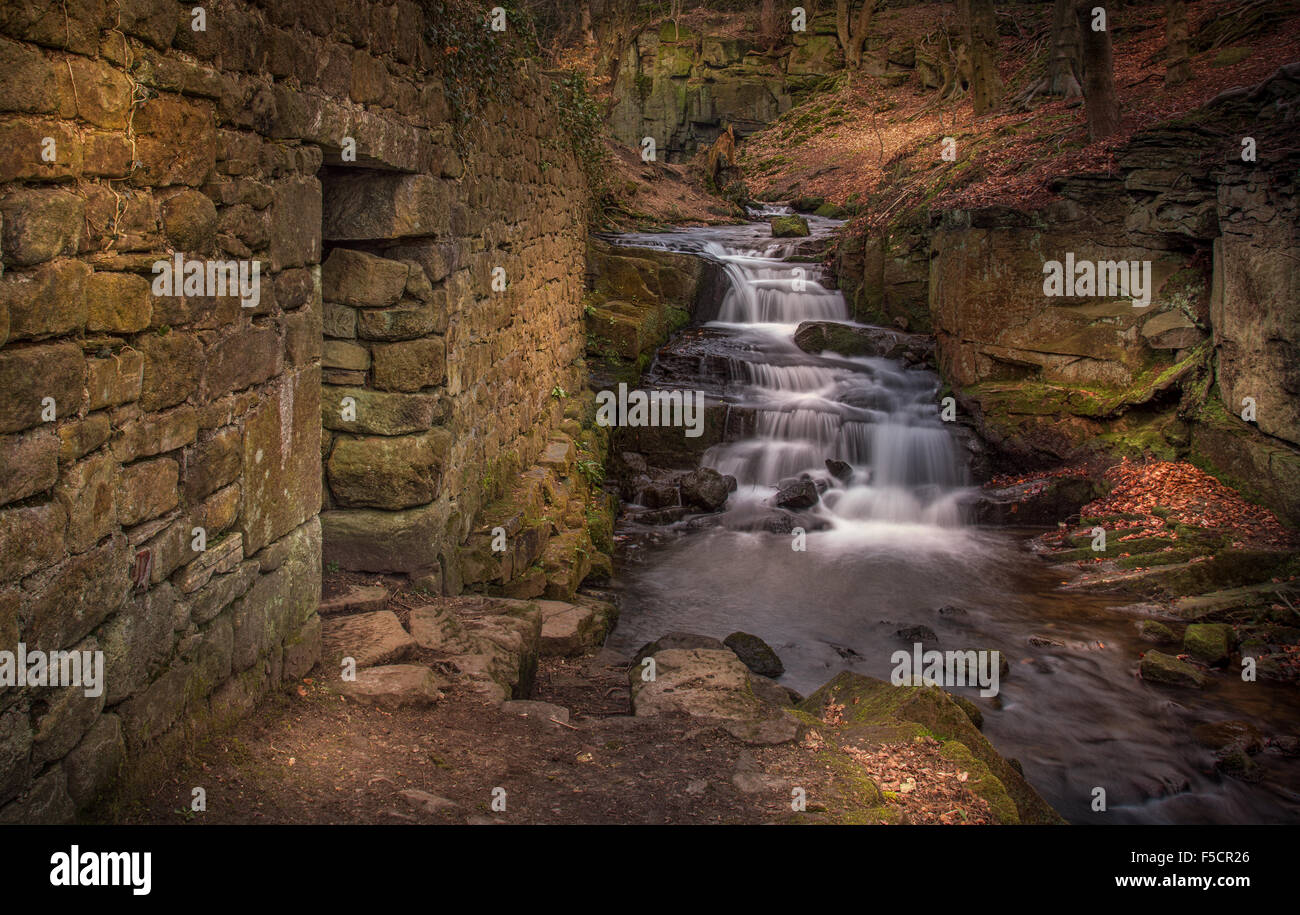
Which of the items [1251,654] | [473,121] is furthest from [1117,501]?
[473,121]

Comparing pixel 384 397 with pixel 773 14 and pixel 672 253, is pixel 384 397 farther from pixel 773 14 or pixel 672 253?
pixel 773 14

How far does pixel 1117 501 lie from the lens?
1091 centimetres

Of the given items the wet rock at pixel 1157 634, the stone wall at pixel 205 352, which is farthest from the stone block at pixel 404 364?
the wet rock at pixel 1157 634

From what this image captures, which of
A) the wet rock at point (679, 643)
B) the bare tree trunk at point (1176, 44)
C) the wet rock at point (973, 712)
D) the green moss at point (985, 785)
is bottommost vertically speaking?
the wet rock at point (973, 712)

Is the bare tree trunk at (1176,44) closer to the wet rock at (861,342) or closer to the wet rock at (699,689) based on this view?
the wet rock at (861,342)

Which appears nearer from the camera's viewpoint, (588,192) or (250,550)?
(250,550)

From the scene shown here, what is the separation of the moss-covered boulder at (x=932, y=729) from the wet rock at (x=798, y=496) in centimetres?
561

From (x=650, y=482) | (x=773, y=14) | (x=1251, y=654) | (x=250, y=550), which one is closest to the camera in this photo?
(x=250, y=550)

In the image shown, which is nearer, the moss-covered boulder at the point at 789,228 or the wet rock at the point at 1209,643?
the wet rock at the point at 1209,643

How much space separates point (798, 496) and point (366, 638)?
7374mm

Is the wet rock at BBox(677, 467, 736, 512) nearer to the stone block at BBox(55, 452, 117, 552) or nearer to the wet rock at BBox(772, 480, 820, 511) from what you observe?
the wet rock at BBox(772, 480, 820, 511)

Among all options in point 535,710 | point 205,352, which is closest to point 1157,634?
point 535,710

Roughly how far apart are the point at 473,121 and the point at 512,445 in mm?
2590

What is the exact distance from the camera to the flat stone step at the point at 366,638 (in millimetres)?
4621
